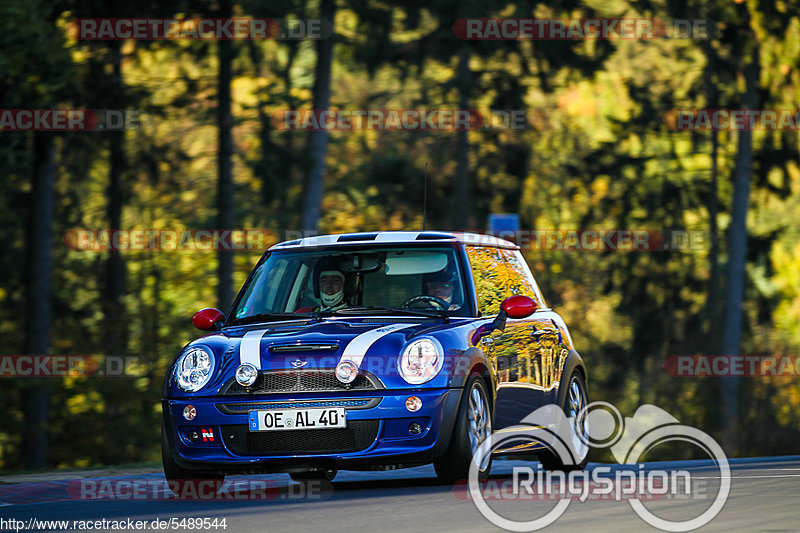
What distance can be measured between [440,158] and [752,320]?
28.4 feet

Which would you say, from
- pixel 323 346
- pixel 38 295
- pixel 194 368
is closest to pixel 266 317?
pixel 194 368

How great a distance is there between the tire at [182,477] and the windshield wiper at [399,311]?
1.47 m

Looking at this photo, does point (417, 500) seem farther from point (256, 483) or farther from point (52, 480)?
point (52, 480)

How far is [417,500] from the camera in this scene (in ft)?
31.0

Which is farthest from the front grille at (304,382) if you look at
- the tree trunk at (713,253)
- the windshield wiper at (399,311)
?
the tree trunk at (713,253)

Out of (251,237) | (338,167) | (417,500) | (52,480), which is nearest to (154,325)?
(251,237)

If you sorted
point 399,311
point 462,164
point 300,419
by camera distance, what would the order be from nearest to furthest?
point 300,419 < point 399,311 < point 462,164
